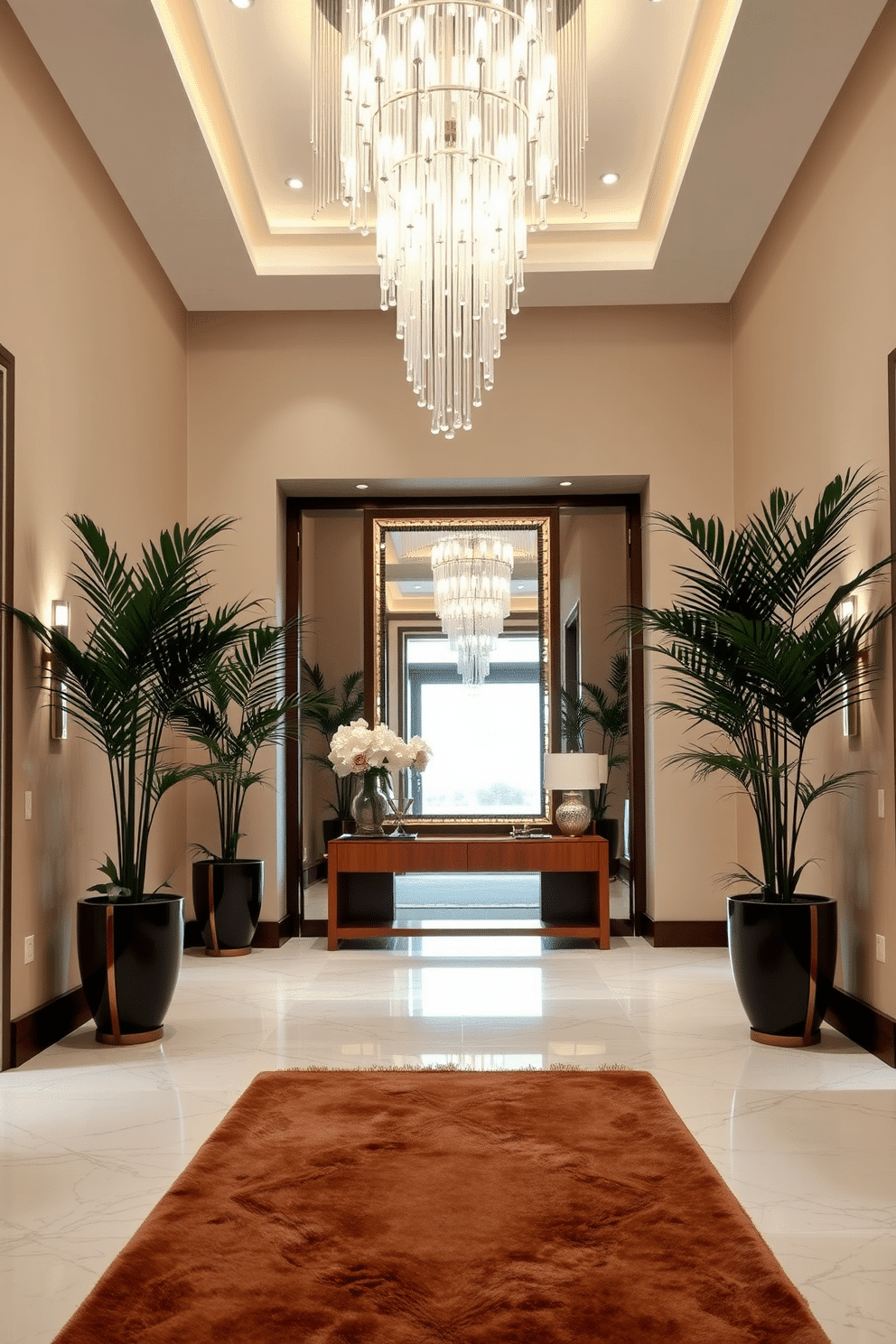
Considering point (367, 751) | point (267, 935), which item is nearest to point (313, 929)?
point (267, 935)

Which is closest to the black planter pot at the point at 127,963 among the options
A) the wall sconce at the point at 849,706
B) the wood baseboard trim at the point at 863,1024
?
the wood baseboard trim at the point at 863,1024

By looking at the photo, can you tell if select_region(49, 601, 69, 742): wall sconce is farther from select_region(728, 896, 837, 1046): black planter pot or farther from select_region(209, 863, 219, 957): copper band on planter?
select_region(728, 896, 837, 1046): black planter pot

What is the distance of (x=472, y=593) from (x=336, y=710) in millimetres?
1179

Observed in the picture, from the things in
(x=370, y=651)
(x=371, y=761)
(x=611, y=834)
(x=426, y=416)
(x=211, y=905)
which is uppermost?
(x=426, y=416)

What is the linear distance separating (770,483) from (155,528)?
3407mm

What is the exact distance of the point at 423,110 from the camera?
4.16 m

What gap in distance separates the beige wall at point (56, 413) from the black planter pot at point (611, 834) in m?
3.31

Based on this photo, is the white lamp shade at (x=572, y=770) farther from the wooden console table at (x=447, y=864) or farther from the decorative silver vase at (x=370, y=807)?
the decorative silver vase at (x=370, y=807)

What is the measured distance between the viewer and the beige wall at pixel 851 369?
4.46m

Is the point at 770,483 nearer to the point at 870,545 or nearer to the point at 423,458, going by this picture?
the point at 870,545

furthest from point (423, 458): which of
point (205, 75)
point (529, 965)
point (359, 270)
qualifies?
point (529, 965)

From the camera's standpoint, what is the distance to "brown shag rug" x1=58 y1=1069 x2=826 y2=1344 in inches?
89.0

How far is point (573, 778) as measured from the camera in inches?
277

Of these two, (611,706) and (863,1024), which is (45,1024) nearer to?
(863,1024)
